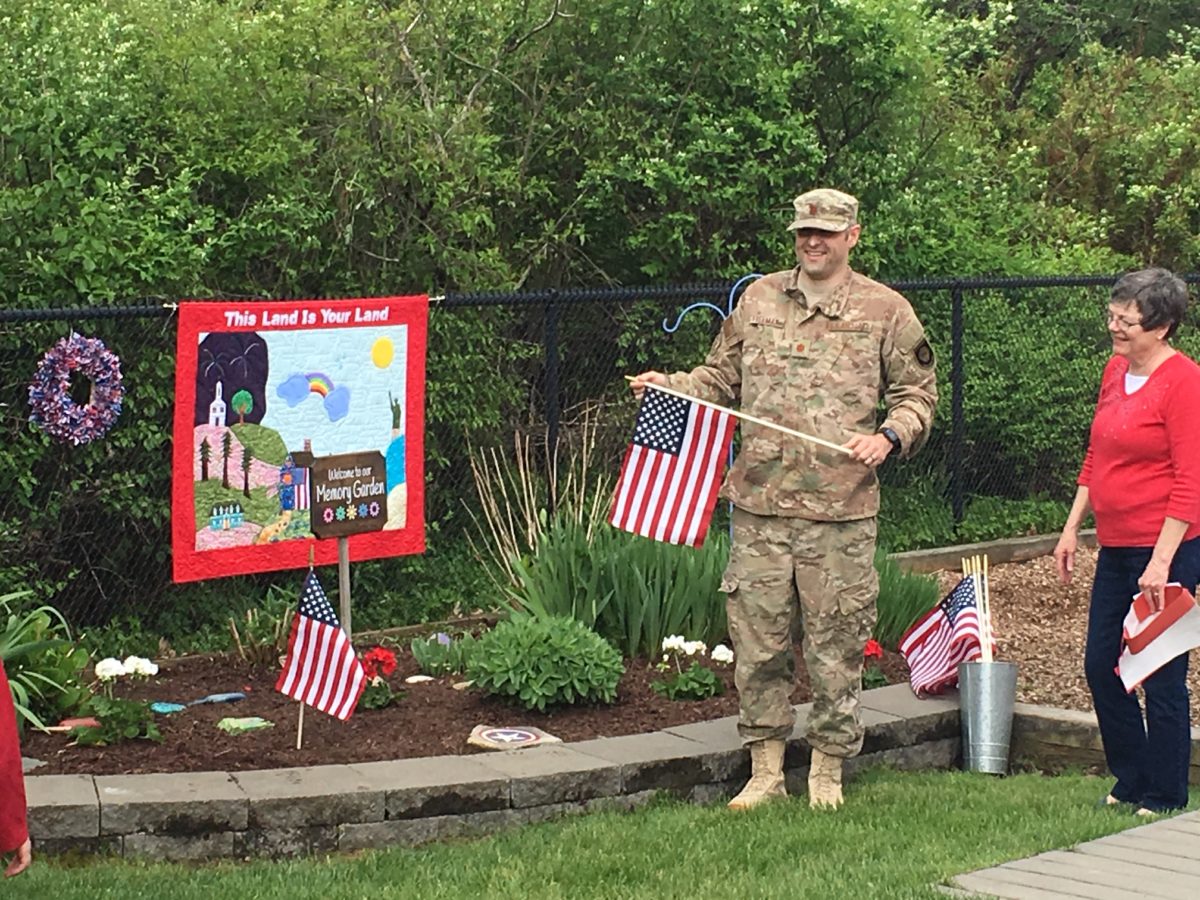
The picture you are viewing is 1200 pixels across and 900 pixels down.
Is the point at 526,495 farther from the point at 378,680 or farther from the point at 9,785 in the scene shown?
the point at 9,785

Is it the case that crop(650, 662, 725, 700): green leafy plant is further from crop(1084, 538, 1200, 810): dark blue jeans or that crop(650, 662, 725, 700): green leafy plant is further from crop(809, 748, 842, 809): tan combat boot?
crop(1084, 538, 1200, 810): dark blue jeans

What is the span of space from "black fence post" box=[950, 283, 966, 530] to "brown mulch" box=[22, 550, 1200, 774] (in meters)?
3.44

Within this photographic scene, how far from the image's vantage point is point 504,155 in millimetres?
12039

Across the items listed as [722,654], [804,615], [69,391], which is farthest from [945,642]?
[69,391]

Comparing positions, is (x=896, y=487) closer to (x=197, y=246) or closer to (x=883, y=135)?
(x=883, y=135)

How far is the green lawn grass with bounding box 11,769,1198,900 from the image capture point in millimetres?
5102

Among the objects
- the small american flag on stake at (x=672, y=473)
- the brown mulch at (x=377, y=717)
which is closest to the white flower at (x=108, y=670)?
the brown mulch at (x=377, y=717)

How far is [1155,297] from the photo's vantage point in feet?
19.7

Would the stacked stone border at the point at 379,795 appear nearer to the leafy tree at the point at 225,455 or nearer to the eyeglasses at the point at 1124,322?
the eyeglasses at the point at 1124,322

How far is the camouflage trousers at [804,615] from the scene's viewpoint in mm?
6199

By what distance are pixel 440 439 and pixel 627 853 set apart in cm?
488

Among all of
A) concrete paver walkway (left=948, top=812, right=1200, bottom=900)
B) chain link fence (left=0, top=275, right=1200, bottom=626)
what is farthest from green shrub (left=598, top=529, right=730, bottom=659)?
concrete paver walkway (left=948, top=812, right=1200, bottom=900)

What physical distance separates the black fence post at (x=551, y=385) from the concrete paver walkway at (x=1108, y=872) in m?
4.47

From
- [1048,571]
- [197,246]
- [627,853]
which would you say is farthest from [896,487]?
[627,853]
